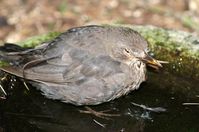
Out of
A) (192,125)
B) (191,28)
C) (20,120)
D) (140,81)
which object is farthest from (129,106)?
(191,28)

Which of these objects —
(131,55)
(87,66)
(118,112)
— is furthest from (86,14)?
(118,112)

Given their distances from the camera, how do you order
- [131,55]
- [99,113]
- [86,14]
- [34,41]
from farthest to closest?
1. [86,14]
2. [34,41]
3. [131,55]
4. [99,113]

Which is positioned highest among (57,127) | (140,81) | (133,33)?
(133,33)

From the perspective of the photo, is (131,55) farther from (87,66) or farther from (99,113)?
Answer: (99,113)

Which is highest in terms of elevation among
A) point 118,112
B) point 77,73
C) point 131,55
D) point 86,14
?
point 86,14

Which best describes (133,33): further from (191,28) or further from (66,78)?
(191,28)

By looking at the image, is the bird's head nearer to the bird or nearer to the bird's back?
the bird

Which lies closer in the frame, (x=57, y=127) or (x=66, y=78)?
(x=57, y=127)
